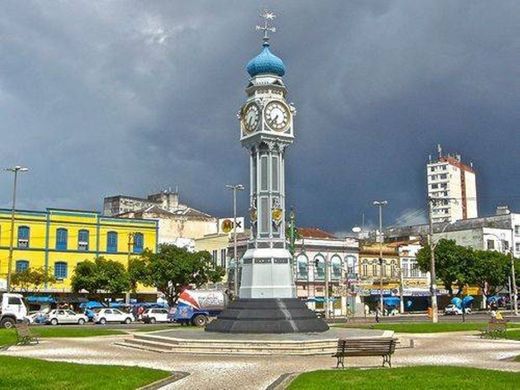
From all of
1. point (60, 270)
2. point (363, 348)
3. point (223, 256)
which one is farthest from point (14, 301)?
point (223, 256)

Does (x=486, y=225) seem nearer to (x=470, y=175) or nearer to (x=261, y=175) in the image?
(x=470, y=175)

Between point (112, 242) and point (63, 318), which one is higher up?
point (112, 242)

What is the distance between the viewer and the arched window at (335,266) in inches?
2936

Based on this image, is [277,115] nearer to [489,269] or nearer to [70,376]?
[70,376]

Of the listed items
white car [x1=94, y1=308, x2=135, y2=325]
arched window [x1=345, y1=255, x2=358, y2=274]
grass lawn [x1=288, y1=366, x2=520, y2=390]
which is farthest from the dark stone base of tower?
arched window [x1=345, y1=255, x2=358, y2=274]

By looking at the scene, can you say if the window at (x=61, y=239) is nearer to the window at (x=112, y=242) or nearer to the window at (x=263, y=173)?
the window at (x=112, y=242)

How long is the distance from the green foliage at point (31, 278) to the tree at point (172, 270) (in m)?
7.63

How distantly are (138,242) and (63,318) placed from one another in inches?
868

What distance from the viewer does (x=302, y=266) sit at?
72.5m

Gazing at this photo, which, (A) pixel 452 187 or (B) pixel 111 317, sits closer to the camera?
(B) pixel 111 317

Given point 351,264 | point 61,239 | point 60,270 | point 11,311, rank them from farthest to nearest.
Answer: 1. point 351,264
2. point 61,239
3. point 60,270
4. point 11,311

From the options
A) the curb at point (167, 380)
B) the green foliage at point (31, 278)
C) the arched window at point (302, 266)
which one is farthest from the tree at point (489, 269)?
the curb at point (167, 380)

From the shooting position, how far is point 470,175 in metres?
143

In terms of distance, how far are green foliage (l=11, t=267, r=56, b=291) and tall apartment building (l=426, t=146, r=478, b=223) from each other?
93451 millimetres
